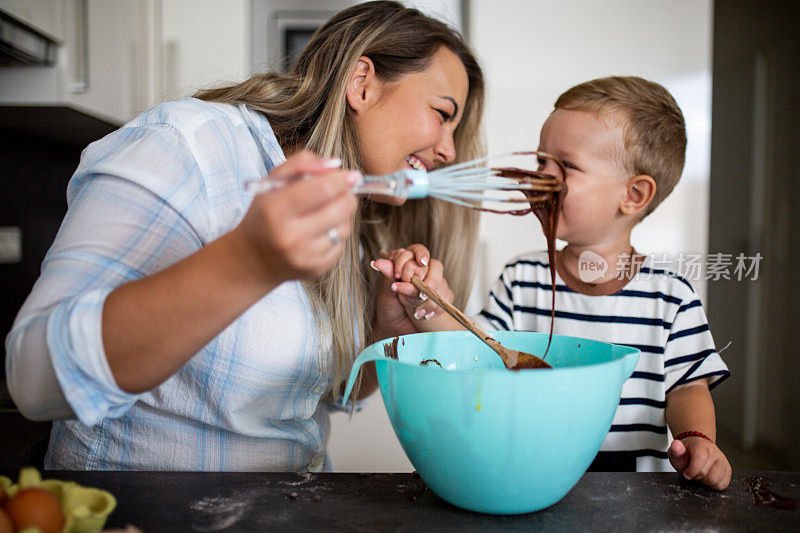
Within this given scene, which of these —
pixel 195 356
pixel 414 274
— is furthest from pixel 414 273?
pixel 195 356

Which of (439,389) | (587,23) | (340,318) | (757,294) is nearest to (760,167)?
(757,294)

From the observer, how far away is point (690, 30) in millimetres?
2062

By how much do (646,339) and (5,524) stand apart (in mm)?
1004

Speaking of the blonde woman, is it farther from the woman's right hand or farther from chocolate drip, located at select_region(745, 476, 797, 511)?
chocolate drip, located at select_region(745, 476, 797, 511)

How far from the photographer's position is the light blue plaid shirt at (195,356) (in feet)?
1.90

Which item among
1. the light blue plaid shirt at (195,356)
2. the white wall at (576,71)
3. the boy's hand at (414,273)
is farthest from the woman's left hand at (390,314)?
the white wall at (576,71)

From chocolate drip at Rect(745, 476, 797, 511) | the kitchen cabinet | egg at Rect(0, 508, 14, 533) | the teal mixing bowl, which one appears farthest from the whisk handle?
the kitchen cabinet

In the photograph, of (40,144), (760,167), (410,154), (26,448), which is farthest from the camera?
(760,167)

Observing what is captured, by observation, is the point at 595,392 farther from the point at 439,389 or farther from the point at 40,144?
the point at 40,144

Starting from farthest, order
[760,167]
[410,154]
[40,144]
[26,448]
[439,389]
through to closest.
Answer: [760,167] < [40,144] < [410,154] < [26,448] < [439,389]

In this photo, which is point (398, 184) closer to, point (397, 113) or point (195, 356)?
point (195, 356)

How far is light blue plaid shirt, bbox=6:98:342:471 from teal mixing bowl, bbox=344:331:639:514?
270 millimetres

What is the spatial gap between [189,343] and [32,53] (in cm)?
131

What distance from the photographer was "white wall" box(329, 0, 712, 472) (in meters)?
2.06
